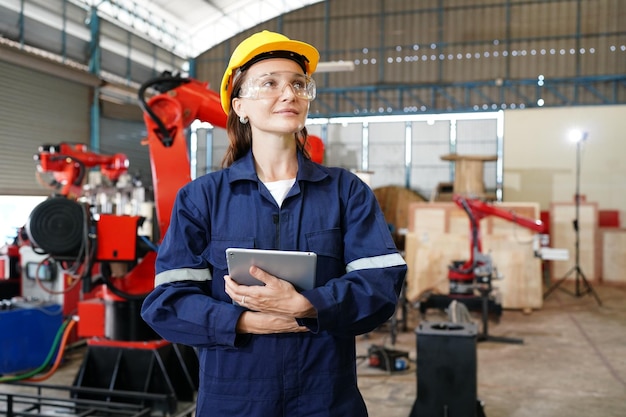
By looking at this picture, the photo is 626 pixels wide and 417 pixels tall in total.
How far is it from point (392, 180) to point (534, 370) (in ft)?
37.4

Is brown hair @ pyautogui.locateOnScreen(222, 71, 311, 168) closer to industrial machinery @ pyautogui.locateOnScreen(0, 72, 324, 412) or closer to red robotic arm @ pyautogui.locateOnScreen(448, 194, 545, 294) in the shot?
industrial machinery @ pyautogui.locateOnScreen(0, 72, 324, 412)

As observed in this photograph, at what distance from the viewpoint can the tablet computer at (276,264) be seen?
61.1 inches

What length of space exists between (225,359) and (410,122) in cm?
1577

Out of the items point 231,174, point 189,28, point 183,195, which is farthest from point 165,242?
point 189,28

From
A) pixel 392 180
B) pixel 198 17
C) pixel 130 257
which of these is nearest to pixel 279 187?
pixel 130 257

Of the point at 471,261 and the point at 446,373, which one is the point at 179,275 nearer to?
the point at 446,373

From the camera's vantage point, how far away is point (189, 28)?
58.1ft

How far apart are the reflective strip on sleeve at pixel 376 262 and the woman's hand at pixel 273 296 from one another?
225mm

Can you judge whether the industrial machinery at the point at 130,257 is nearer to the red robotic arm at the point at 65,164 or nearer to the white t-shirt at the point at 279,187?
the red robotic arm at the point at 65,164

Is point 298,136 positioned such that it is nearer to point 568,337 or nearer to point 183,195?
point 183,195

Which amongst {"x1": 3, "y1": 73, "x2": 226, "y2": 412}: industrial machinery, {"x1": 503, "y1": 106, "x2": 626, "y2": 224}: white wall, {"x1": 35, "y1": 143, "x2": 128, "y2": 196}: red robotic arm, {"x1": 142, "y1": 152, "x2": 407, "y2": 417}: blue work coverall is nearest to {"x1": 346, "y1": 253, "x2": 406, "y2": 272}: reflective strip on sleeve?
{"x1": 142, "y1": 152, "x2": 407, "y2": 417}: blue work coverall

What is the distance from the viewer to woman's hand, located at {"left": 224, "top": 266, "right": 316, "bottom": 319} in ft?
5.19

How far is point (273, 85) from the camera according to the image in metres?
1.83

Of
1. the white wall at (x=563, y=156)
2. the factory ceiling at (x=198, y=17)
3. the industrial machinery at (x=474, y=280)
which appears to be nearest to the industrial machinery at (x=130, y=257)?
the industrial machinery at (x=474, y=280)
